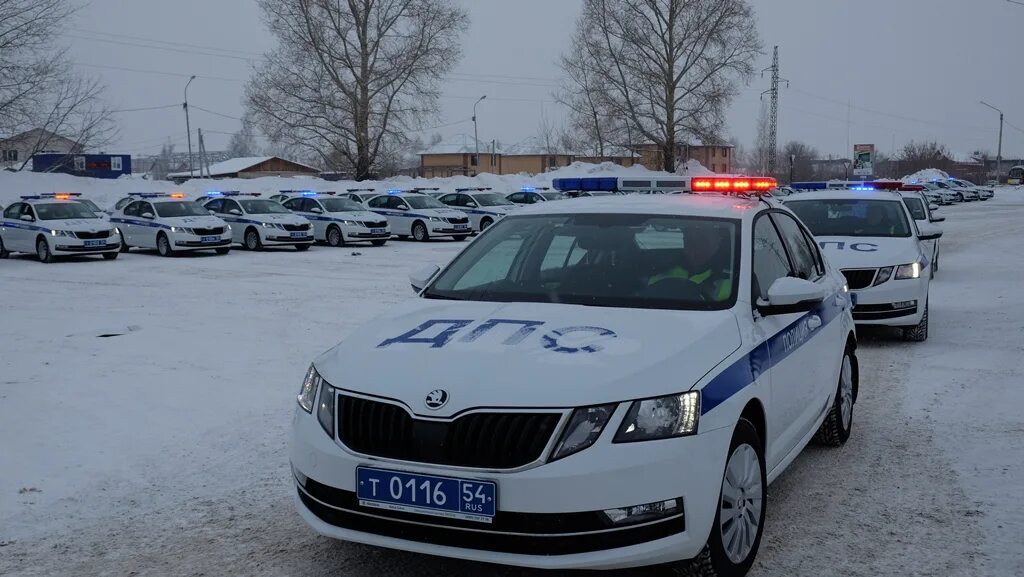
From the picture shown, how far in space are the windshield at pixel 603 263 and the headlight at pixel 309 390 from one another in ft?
3.30

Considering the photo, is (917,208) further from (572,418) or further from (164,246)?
(164,246)

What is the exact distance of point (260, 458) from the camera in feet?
19.4

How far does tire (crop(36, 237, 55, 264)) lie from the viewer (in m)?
22.2

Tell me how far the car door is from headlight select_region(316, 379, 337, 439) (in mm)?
1857

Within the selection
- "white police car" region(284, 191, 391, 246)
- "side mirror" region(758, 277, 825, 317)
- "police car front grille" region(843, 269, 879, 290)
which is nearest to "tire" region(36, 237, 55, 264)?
"white police car" region(284, 191, 391, 246)

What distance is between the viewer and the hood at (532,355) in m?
3.46

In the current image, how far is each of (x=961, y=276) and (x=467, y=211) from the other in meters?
17.7

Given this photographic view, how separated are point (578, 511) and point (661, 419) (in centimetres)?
46

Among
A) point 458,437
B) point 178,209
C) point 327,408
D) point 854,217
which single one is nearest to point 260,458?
point 327,408

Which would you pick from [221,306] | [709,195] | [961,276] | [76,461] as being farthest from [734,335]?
[961,276]

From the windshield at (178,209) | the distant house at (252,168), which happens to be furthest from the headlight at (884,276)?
the distant house at (252,168)

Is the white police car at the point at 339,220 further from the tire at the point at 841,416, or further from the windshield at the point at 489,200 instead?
the tire at the point at 841,416

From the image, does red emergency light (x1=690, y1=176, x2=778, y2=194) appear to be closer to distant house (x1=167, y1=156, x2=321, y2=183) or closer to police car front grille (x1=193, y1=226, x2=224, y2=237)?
police car front grille (x1=193, y1=226, x2=224, y2=237)

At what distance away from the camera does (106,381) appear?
8.13 metres
